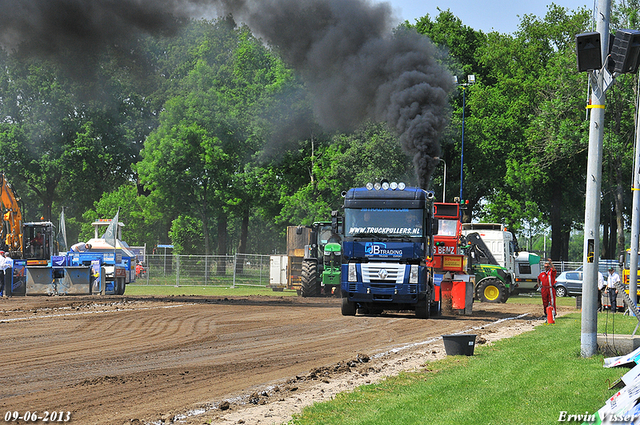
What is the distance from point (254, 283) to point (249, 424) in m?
38.2

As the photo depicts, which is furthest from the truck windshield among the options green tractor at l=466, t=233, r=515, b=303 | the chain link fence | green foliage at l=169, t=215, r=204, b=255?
green foliage at l=169, t=215, r=204, b=255

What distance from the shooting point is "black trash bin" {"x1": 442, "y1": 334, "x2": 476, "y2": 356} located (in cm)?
1302

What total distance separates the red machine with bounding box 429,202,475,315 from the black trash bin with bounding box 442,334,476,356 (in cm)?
757

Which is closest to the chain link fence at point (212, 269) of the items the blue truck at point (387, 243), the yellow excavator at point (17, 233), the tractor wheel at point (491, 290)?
the yellow excavator at point (17, 233)

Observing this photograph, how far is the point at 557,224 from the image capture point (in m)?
53.8

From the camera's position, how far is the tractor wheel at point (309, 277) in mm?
33438

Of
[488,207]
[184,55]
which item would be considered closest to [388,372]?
[488,207]

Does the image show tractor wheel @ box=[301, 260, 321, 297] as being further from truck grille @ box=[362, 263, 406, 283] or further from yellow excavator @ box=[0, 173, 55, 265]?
truck grille @ box=[362, 263, 406, 283]

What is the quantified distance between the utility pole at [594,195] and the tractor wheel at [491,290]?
20065mm

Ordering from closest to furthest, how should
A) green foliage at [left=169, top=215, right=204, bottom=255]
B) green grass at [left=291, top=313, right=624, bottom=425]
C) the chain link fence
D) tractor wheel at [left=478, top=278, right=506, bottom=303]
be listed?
green grass at [left=291, top=313, right=624, bottom=425] → tractor wheel at [left=478, top=278, right=506, bottom=303] → the chain link fence → green foliage at [left=169, top=215, right=204, bottom=255]

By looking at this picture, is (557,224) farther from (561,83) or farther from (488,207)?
(561,83)

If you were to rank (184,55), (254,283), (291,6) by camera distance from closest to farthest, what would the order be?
1. (291,6)
2. (254,283)
3. (184,55)

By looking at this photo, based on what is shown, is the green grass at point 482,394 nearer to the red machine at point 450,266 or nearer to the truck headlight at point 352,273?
the truck headlight at point 352,273

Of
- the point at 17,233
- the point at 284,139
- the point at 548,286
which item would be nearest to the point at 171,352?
the point at 548,286
